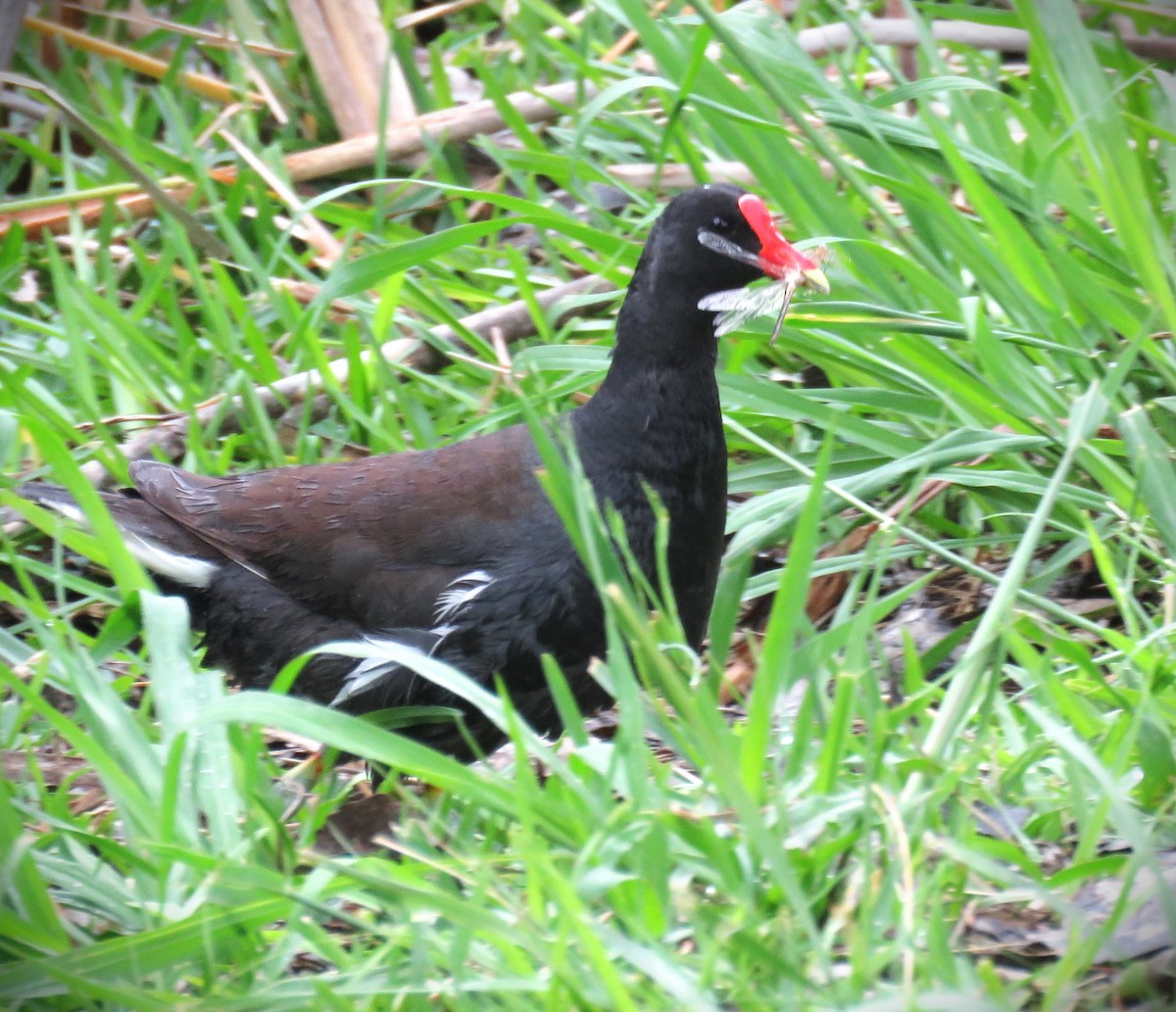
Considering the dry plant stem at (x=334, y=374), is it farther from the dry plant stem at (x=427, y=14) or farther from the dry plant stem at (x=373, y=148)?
the dry plant stem at (x=427, y=14)

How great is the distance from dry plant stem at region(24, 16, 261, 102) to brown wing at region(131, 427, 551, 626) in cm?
217

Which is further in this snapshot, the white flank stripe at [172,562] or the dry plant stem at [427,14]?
the dry plant stem at [427,14]

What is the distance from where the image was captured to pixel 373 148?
450 cm

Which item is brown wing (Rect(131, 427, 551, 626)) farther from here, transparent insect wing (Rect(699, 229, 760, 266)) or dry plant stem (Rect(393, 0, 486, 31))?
dry plant stem (Rect(393, 0, 486, 31))

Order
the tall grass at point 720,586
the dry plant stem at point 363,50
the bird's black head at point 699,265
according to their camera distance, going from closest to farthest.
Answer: the tall grass at point 720,586 → the bird's black head at point 699,265 → the dry plant stem at point 363,50

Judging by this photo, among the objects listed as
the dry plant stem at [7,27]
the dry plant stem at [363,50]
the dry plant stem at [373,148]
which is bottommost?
the dry plant stem at [373,148]

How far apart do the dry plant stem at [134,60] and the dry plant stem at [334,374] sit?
136cm

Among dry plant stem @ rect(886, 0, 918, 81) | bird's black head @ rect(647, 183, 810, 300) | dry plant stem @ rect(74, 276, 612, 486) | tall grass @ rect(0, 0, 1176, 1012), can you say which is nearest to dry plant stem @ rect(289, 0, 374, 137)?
tall grass @ rect(0, 0, 1176, 1012)

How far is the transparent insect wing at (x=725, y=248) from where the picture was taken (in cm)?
281

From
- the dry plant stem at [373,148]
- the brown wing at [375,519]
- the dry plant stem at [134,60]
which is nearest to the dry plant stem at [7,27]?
the dry plant stem at [373,148]

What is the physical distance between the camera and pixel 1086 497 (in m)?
2.77

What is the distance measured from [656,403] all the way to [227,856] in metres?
1.15

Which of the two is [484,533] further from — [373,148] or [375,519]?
[373,148]

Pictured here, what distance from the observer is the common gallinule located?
2.69 metres
